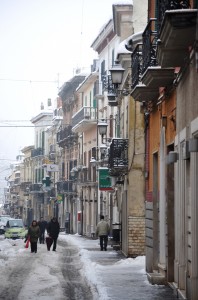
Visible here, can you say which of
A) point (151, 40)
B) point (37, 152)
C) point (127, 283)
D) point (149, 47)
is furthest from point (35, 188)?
point (149, 47)

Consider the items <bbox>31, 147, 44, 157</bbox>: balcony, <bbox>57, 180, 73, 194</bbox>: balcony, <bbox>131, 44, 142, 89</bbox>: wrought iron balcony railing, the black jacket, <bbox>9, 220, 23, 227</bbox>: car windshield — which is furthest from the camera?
<bbox>31, 147, 44, 157</bbox>: balcony

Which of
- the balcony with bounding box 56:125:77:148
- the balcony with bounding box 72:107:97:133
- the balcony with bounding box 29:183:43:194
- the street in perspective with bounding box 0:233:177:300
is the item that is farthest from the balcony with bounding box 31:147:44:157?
the street in perspective with bounding box 0:233:177:300

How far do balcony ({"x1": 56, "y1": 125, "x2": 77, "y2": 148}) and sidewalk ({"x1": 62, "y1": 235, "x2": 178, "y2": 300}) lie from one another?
39.9 metres

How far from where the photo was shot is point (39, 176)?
97688mm

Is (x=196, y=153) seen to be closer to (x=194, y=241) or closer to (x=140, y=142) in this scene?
(x=194, y=241)

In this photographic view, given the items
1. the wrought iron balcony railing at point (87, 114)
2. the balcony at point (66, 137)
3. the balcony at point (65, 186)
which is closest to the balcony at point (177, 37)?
the wrought iron balcony railing at point (87, 114)

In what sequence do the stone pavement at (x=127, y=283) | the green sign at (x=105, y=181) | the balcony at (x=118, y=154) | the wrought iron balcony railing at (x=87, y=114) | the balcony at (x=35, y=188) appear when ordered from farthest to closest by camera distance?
the balcony at (x=35, y=188)
the wrought iron balcony railing at (x=87, y=114)
the green sign at (x=105, y=181)
the balcony at (x=118, y=154)
the stone pavement at (x=127, y=283)

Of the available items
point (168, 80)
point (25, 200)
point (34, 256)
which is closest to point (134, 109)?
point (34, 256)

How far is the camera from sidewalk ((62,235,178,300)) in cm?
1580

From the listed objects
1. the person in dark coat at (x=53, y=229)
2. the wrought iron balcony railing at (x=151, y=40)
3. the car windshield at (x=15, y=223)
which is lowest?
the car windshield at (x=15, y=223)

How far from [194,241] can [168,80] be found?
170 inches

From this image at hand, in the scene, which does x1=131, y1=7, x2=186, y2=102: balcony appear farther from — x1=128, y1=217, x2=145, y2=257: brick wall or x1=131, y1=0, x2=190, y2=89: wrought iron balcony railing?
x1=128, y1=217, x2=145, y2=257: brick wall

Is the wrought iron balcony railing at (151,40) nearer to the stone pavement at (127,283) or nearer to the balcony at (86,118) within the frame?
the stone pavement at (127,283)

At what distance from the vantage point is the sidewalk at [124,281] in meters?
15.8
